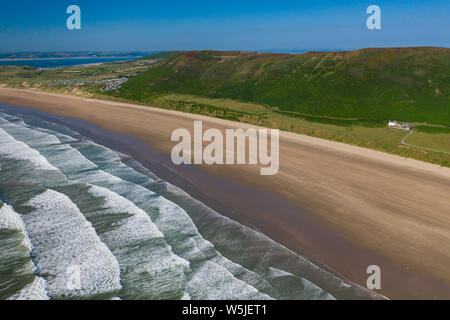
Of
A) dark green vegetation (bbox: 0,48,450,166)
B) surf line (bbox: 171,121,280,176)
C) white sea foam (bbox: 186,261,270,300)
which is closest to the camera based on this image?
white sea foam (bbox: 186,261,270,300)

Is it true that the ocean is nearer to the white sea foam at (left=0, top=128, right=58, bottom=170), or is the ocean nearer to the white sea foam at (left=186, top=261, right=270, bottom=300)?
the white sea foam at (left=186, top=261, right=270, bottom=300)

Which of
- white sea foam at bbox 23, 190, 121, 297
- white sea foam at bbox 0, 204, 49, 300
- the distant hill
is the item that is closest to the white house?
the distant hill

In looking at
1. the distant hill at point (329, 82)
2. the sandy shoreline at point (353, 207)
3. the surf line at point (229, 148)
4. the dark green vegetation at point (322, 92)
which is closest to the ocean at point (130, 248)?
the sandy shoreline at point (353, 207)

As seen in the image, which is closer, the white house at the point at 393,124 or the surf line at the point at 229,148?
the surf line at the point at 229,148

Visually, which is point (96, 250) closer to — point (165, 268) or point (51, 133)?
point (165, 268)

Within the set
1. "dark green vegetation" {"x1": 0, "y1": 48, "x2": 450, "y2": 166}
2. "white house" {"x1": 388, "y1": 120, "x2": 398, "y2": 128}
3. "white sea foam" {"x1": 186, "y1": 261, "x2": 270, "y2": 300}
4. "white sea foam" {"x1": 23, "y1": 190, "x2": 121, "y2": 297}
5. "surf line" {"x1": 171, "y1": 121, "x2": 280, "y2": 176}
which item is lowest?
"white sea foam" {"x1": 186, "y1": 261, "x2": 270, "y2": 300}

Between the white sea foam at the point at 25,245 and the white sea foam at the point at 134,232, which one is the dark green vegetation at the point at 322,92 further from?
the white sea foam at the point at 25,245

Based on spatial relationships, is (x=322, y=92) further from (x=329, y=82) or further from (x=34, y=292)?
(x=34, y=292)
